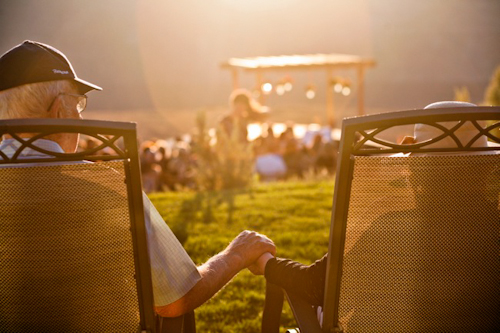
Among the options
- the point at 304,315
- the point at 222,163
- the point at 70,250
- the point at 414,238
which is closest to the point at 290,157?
the point at 222,163

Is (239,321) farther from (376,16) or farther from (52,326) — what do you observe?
(376,16)

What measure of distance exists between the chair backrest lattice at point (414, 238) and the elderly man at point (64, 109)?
21.0 inches

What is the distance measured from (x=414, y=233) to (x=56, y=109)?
1173 mm

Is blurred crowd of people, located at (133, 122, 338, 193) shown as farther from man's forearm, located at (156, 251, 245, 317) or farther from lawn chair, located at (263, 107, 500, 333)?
lawn chair, located at (263, 107, 500, 333)

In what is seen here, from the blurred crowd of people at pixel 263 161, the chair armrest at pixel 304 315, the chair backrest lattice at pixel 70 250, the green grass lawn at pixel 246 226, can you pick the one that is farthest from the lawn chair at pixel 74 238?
the blurred crowd of people at pixel 263 161

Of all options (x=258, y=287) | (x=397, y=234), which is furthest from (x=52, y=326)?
(x=258, y=287)

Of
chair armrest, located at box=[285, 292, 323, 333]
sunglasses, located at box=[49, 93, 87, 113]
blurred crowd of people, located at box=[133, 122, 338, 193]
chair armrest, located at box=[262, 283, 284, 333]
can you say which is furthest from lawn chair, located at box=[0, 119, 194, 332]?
blurred crowd of people, located at box=[133, 122, 338, 193]

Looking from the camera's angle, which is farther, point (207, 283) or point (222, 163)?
point (222, 163)

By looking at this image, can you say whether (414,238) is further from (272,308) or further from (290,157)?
(290,157)

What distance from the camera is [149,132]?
110 ft

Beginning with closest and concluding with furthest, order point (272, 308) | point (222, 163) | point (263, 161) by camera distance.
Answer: point (272, 308)
point (222, 163)
point (263, 161)

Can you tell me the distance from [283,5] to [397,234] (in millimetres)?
92654

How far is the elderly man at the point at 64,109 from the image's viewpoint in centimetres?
172

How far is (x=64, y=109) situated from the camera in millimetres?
1759
